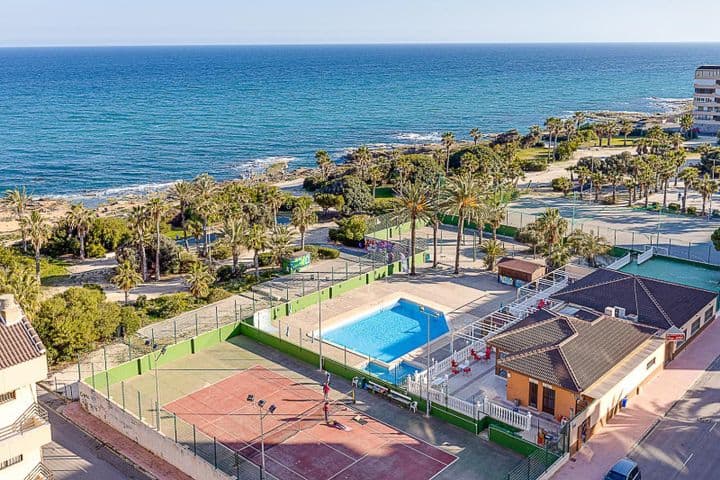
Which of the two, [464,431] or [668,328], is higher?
[668,328]

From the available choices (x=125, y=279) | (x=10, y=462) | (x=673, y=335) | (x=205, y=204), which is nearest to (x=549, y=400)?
(x=673, y=335)

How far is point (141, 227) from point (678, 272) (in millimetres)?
40786

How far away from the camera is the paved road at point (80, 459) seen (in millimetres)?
32438

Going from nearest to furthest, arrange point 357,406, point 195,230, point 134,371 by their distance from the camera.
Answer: point 357,406 < point 134,371 < point 195,230

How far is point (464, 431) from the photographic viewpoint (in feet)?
113

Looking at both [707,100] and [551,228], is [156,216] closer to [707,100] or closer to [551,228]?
[551,228]

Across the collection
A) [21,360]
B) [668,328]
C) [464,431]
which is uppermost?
[21,360]

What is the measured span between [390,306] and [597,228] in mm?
24180

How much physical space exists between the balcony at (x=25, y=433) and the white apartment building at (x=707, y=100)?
408 ft

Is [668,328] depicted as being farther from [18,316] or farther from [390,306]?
[18,316]

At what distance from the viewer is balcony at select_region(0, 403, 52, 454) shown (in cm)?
2567

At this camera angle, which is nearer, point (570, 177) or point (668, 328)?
point (668, 328)

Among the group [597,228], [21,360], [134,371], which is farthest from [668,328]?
[21,360]

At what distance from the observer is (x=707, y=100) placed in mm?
125312
